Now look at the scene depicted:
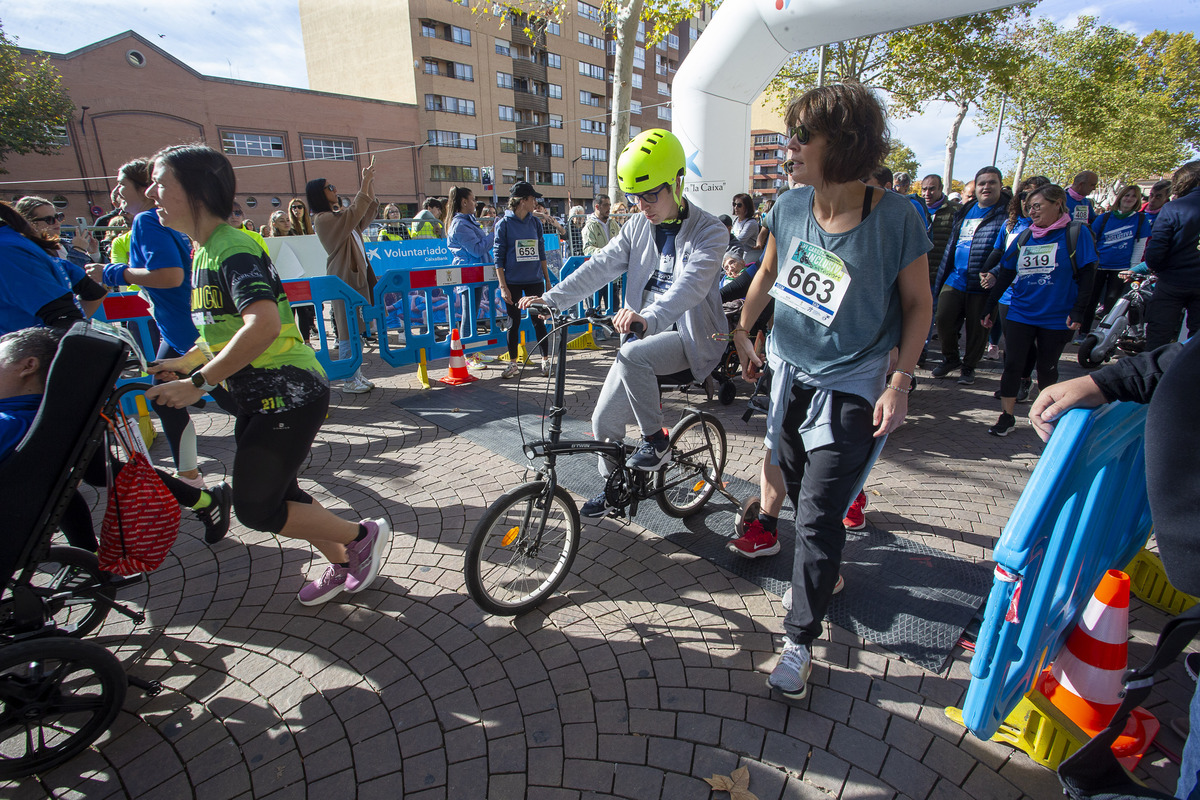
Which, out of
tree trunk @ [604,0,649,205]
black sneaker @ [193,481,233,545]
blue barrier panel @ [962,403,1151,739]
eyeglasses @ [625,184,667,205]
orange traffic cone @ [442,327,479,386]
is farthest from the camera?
tree trunk @ [604,0,649,205]

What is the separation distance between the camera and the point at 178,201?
235 cm

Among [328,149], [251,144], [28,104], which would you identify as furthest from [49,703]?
[328,149]

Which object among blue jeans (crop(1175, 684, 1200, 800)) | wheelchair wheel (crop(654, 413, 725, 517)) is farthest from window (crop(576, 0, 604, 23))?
blue jeans (crop(1175, 684, 1200, 800))

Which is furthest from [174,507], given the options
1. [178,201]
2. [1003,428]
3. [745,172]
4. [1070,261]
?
[745,172]

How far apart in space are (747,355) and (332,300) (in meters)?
5.26

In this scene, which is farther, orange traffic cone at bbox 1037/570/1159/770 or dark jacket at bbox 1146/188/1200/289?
dark jacket at bbox 1146/188/1200/289

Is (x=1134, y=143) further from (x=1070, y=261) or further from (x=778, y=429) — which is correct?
(x=778, y=429)

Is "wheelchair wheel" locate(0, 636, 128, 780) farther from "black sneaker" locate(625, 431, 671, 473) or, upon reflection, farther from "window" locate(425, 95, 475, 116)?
"window" locate(425, 95, 475, 116)

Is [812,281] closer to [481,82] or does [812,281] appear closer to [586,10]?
[481,82]

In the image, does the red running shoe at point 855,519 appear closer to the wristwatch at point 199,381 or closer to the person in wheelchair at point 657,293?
the person in wheelchair at point 657,293

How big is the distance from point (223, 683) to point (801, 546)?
2493 millimetres

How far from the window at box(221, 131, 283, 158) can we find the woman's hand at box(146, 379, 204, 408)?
42.6 m

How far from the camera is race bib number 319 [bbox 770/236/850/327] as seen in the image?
2.22 meters

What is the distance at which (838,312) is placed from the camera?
88.0 inches
